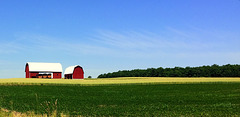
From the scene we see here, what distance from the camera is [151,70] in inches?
5546

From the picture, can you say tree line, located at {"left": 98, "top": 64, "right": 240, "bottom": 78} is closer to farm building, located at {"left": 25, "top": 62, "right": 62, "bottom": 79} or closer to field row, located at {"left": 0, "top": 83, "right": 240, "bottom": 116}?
farm building, located at {"left": 25, "top": 62, "right": 62, "bottom": 79}

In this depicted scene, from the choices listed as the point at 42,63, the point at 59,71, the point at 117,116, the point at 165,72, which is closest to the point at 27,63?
the point at 42,63

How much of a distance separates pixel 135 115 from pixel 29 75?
8046 centimetres

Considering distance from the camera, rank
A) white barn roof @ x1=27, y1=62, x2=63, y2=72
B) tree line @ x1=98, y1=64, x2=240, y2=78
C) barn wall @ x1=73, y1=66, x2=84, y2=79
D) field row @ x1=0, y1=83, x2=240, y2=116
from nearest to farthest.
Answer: field row @ x1=0, y1=83, x2=240, y2=116
barn wall @ x1=73, y1=66, x2=84, y2=79
white barn roof @ x1=27, y1=62, x2=63, y2=72
tree line @ x1=98, y1=64, x2=240, y2=78

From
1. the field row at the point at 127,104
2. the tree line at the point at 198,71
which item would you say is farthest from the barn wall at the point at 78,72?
the field row at the point at 127,104

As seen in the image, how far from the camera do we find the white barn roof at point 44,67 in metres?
89.9

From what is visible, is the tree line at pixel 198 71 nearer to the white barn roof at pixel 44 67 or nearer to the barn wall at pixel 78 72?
the barn wall at pixel 78 72

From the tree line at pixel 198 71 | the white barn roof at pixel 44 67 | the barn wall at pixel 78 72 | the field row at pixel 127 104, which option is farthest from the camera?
the tree line at pixel 198 71

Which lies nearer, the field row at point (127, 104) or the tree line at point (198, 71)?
the field row at point (127, 104)

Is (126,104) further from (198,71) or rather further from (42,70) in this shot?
(198,71)

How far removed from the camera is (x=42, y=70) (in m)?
90.1

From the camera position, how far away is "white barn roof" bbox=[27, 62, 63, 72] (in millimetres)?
89938

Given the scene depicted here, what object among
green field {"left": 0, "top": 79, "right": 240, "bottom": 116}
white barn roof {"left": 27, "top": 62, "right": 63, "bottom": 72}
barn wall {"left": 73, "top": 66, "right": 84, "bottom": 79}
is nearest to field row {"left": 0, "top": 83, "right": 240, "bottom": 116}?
green field {"left": 0, "top": 79, "right": 240, "bottom": 116}

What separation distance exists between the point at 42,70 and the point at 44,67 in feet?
5.60
